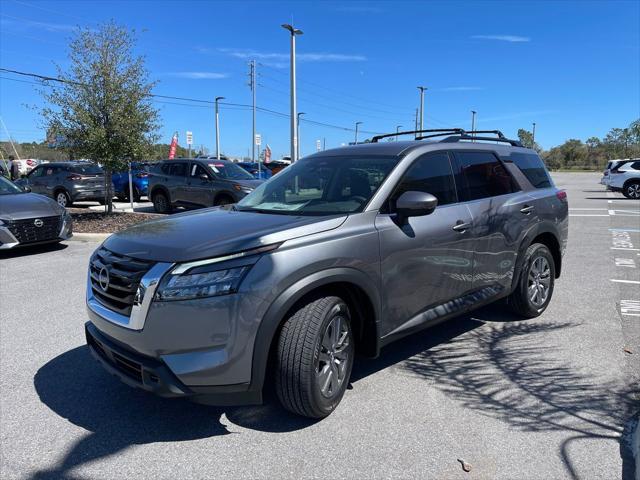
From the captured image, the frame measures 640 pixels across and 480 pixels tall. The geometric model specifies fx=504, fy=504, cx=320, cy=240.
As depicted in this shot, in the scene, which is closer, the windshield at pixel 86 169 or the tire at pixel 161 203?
the tire at pixel 161 203

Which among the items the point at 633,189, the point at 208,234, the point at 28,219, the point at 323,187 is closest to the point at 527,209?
the point at 323,187

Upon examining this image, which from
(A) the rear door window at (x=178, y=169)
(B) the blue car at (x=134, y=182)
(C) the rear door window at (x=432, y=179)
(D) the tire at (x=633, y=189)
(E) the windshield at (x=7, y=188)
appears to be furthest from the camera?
(D) the tire at (x=633, y=189)

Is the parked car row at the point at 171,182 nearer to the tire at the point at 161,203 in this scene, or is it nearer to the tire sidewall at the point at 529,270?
the tire at the point at 161,203

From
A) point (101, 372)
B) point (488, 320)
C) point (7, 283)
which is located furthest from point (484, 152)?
point (7, 283)

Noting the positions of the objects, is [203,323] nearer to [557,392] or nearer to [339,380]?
[339,380]

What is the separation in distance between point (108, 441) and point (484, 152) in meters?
3.91

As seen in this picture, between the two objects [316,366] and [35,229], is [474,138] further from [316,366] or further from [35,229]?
[35,229]

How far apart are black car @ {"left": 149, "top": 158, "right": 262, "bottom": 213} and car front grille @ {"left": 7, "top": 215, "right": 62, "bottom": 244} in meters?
5.16

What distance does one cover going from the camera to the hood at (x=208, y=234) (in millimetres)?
A: 2891

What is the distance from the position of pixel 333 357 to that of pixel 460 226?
1621mm

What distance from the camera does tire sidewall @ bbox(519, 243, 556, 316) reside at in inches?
200

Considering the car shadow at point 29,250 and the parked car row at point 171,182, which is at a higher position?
the parked car row at point 171,182

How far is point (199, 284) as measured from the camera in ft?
9.13

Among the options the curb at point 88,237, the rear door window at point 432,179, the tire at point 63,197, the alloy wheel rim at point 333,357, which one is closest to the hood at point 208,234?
the alloy wheel rim at point 333,357
